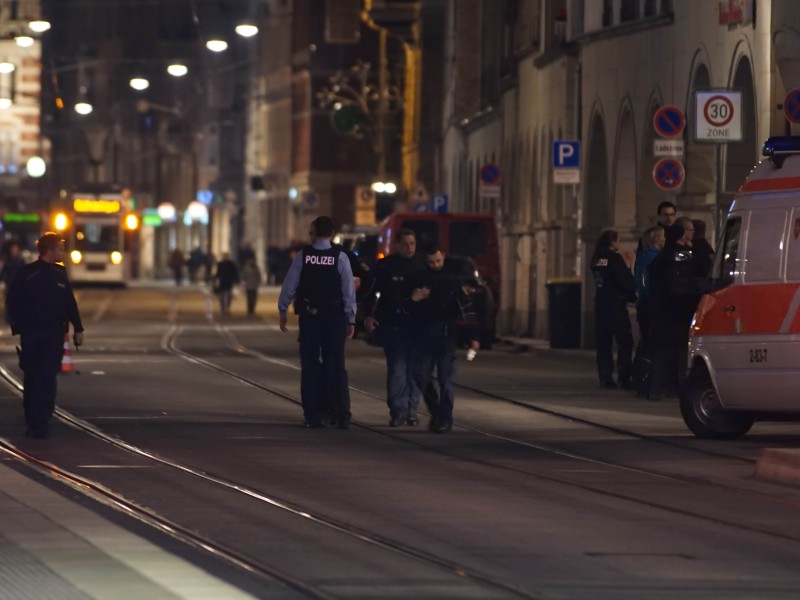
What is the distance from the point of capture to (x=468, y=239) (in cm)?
3919

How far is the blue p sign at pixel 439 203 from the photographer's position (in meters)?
53.2

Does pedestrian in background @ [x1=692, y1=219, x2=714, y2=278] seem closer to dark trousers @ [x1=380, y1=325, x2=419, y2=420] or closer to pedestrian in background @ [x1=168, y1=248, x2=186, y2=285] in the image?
dark trousers @ [x1=380, y1=325, x2=419, y2=420]

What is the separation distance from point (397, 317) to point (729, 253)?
2809 millimetres

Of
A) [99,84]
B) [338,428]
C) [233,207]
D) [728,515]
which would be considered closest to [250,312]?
[338,428]

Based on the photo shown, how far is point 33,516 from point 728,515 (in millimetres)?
3839

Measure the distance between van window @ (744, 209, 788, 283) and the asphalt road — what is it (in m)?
1.33

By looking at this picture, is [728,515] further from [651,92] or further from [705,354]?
[651,92]

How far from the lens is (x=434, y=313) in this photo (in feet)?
65.5

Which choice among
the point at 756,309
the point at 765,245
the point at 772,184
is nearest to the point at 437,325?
the point at 756,309

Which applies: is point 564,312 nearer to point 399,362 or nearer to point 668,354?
point 668,354

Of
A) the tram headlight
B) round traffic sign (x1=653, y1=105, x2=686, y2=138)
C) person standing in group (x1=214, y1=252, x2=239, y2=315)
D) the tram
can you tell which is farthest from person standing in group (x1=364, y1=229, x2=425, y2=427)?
the tram headlight

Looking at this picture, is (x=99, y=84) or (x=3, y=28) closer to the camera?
(x=3, y=28)

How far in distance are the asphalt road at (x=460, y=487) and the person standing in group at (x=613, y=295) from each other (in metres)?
0.55

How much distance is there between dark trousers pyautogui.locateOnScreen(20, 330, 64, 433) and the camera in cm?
1911
